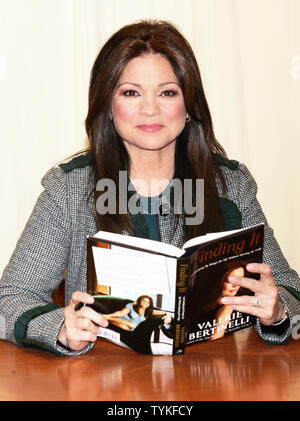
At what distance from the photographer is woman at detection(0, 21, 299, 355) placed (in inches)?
70.3

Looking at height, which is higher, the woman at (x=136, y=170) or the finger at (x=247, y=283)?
the woman at (x=136, y=170)

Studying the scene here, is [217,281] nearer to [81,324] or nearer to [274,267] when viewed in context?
[81,324]

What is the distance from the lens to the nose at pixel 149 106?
73.0 inches

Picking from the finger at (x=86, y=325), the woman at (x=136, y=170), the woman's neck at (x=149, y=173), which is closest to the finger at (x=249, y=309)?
the woman at (x=136, y=170)

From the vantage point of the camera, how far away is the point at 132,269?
1.39m

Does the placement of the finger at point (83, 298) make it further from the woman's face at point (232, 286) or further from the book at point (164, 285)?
the woman's face at point (232, 286)

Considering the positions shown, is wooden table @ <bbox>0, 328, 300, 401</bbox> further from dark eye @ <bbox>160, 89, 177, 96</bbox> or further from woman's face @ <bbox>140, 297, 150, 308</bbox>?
A: dark eye @ <bbox>160, 89, 177, 96</bbox>

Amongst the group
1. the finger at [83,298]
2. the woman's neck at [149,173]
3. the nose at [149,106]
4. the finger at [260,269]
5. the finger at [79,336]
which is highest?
the nose at [149,106]

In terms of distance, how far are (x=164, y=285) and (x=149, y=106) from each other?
2.11 feet

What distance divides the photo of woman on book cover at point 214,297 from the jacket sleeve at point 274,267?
143 millimetres

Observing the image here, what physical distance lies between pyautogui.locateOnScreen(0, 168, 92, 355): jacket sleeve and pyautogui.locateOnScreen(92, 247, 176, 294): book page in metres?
0.21

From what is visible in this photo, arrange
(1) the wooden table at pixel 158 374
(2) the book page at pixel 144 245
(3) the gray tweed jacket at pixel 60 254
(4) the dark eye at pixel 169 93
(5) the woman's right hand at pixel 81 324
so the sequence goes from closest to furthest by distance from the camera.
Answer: (1) the wooden table at pixel 158 374 < (2) the book page at pixel 144 245 < (5) the woman's right hand at pixel 81 324 < (3) the gray tweed jacket at pixel 60 254 < (4) the dark eye at pixel 169 93

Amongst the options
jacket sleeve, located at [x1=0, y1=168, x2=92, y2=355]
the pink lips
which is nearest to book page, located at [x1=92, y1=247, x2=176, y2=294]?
jacket sleeve, located at [x1=0, y1=168, x2=92, y2=355]
